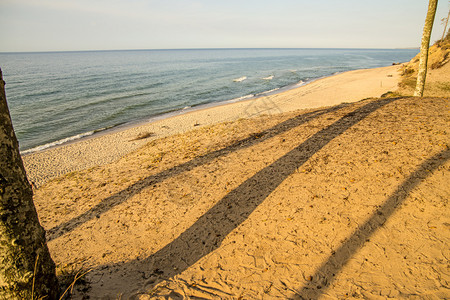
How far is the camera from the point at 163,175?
802 cm

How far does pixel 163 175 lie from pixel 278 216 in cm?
446

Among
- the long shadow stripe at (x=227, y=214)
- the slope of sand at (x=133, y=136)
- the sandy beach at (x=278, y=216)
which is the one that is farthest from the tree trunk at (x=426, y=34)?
the slope of sand at (x=133, y=136)

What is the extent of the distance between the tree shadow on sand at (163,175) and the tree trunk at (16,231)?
3.72 m

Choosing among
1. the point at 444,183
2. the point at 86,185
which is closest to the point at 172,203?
the point at 86,185

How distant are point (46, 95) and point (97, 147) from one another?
21.4 metres

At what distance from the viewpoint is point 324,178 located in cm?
596

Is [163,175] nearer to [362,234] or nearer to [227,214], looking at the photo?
[227,214]

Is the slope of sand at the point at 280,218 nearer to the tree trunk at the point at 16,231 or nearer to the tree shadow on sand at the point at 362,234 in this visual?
the tree shadow on sand at the point at 362,234

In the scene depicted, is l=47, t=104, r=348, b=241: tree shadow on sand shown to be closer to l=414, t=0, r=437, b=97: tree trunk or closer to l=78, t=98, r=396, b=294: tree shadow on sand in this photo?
l=78, t=98, r=396, b=294: tree shadow on sand

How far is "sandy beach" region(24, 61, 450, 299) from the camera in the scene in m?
3.71

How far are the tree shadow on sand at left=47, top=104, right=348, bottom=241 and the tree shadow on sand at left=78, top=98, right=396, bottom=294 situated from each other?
216 cm

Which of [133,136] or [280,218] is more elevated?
[280,218]

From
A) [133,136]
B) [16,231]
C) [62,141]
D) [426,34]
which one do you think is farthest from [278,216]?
[62,141]

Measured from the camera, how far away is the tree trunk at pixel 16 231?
8.63ft
